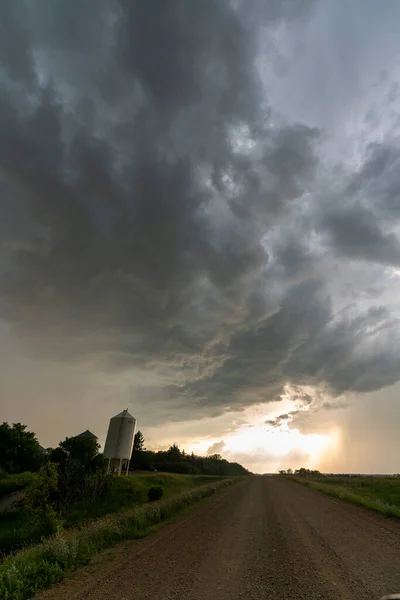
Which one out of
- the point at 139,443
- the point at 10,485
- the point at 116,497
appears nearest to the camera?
the point at 116,497

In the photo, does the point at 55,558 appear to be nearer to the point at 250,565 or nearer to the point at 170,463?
the point at 250,565

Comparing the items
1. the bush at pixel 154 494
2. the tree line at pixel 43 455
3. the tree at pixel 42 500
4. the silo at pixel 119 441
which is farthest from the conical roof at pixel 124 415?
the tree at pixel 42 500

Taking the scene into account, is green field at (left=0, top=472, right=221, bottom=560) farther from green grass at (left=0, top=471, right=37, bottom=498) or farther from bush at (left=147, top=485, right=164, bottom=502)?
bush at (left=147, top=485, right=164, bottom=502)

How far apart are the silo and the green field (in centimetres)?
782

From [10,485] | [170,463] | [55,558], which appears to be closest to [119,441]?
[10,485]

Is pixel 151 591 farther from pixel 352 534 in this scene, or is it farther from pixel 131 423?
pixel 131 423

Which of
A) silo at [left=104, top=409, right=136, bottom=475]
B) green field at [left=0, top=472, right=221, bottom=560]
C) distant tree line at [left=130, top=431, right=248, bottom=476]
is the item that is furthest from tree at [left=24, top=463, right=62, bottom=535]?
distant tree line at [left=130, top=431, right=248, bottom=476]

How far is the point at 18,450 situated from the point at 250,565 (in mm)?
60627

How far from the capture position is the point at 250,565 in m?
11.1

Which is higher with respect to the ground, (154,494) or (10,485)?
(154,494)

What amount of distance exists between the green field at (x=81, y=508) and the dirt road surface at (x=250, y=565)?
11358 mm

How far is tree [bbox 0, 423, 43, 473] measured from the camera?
56500mm

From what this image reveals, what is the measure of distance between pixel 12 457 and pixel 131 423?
2019cm

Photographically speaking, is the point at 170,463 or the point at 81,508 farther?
the point at 170,463
